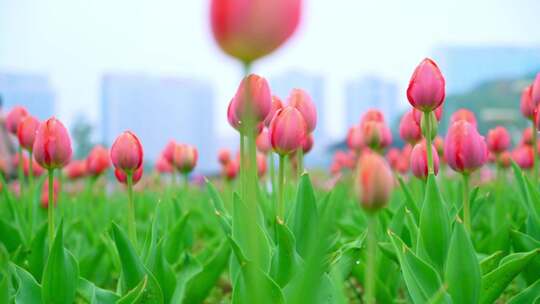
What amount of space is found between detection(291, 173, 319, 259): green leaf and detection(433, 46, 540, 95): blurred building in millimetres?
25439

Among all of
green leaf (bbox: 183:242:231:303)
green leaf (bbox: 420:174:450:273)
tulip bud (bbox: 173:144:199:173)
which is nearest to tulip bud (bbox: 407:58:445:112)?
green leaf (bbox: 420:174:450:273)

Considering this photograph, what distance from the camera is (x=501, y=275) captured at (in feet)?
3.19

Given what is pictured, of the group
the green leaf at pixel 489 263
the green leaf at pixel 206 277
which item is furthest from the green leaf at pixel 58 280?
the green leaf at pixel 489 263

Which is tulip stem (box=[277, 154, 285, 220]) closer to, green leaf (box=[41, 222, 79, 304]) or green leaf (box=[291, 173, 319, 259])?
green leaf (box=[291, 173, 319, 259])

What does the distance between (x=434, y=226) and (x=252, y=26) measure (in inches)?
25.2

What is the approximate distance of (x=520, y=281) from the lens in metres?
1.35

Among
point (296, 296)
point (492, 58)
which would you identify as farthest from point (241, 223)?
point (492, 58)

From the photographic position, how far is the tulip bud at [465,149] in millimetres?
1005

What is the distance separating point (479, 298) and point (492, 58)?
3444cm

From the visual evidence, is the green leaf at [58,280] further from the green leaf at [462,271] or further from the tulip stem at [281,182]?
the green leaf at [462,271]

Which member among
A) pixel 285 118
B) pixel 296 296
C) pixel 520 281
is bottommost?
pixel 520 281

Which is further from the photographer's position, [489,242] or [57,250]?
[489,242]

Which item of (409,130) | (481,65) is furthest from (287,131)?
(481,65)

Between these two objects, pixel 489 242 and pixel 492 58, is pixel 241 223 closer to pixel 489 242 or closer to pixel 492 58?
pixel 489 242
